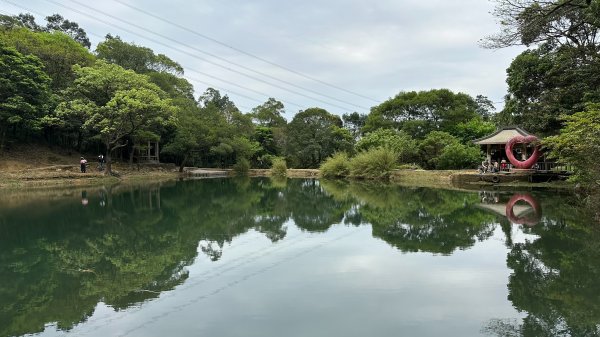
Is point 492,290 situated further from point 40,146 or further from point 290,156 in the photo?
point 290,156

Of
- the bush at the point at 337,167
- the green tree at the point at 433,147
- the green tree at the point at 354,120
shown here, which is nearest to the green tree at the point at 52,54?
the bush at the point at 337,167

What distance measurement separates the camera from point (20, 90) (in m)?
22.4

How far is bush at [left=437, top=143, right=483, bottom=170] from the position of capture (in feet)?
83.3

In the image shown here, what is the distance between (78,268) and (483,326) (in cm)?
552

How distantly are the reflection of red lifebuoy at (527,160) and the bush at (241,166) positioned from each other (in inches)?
789

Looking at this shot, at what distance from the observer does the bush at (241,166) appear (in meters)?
34.5

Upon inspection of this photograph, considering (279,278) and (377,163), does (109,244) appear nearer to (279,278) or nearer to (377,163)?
(279,278)

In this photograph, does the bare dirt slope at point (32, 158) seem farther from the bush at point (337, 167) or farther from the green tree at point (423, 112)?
the green tree at point (423, 112)

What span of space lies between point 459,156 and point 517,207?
1337 cm

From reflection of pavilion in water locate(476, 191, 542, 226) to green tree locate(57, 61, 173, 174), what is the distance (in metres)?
17.0

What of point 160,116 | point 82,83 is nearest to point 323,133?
point 160,116

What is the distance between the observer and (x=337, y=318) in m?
4.27

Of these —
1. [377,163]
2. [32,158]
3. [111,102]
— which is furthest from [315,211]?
[32,158]

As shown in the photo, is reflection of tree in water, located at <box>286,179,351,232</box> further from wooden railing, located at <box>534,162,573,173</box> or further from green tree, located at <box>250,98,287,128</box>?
green tree, located at <box>250,98,287,128</box>
